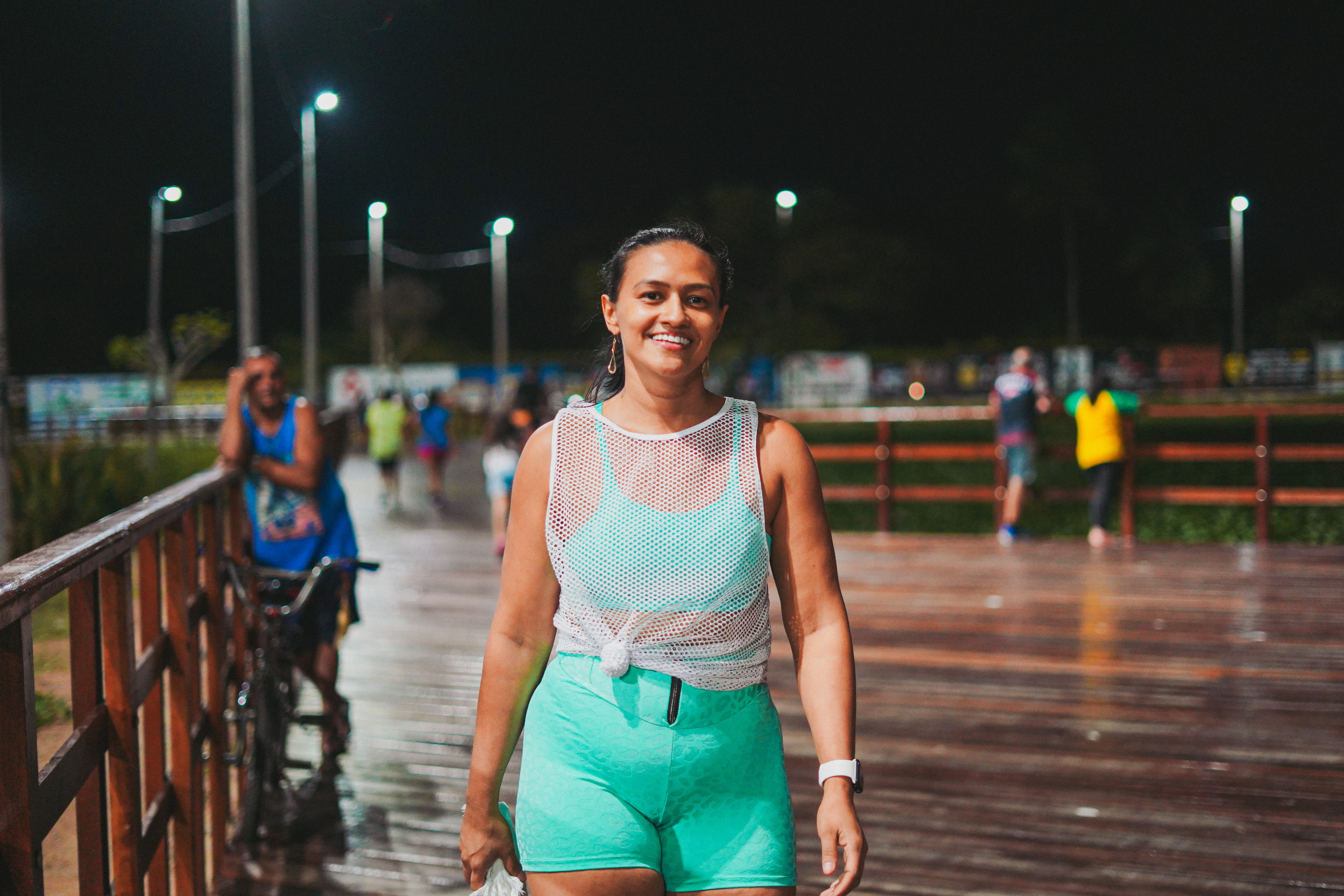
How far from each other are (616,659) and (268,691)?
2.98 m

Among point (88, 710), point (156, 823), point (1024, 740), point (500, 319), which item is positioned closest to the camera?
point (88, 710)

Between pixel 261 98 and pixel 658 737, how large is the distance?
16.3m

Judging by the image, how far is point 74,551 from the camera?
7.69ft

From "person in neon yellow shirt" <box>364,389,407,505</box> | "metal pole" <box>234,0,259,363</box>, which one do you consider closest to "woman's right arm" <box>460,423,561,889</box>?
"metal pole" <box>234,0,259,363</box>

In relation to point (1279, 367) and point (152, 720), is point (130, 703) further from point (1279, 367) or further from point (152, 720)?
point (1279, 367)

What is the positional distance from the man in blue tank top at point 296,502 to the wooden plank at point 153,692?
4.50ft

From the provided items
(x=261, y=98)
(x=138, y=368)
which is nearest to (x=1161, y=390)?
(x=261, y=98)

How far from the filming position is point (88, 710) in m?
2.49

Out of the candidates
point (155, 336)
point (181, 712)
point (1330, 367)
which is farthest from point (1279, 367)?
point (181, 712)

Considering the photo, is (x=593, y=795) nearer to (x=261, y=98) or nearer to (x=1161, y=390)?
(x=261, y=98)

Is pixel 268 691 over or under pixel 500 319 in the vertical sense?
under

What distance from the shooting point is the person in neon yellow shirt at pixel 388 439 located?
1669cm

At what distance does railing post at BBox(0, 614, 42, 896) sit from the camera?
1.81 metres

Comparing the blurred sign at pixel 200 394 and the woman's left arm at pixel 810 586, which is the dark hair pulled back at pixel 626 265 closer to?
the woman's left arm at pixel 810 586
